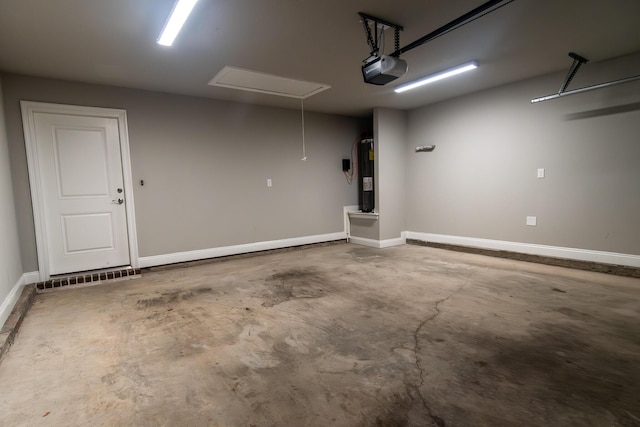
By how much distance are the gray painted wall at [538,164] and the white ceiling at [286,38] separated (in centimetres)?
52

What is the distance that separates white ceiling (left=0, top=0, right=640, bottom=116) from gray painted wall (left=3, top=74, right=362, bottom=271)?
0.34m

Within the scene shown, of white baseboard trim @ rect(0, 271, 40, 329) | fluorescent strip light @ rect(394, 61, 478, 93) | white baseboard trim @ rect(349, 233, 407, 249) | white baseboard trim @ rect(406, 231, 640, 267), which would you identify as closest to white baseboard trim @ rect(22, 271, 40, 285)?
white baseboard trim @ rect(0, 271, 40, 329)

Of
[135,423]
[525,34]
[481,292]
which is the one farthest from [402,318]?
[525,34]

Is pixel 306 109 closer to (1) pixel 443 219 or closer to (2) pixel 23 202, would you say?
(1) pixel 443 219

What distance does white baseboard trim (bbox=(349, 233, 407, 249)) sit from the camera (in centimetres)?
604

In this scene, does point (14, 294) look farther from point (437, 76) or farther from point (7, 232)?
point (437, 76)

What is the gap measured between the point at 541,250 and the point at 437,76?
2.97 m

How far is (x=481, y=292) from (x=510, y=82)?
11.0 ft

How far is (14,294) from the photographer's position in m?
3.25

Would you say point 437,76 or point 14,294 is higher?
point 437,76

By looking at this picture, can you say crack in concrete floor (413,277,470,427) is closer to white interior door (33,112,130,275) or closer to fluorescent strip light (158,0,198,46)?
fluorescent strip light (158,0,198,46)

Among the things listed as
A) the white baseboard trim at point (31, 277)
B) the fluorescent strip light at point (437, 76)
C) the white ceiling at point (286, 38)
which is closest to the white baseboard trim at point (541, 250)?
the white ceiling at point (286, 38)

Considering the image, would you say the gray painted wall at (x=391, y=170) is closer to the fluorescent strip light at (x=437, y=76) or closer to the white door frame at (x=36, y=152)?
the fluorescent strip light at (x=437, y=76)

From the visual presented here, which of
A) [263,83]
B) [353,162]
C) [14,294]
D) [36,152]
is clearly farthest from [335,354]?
[353,162]
